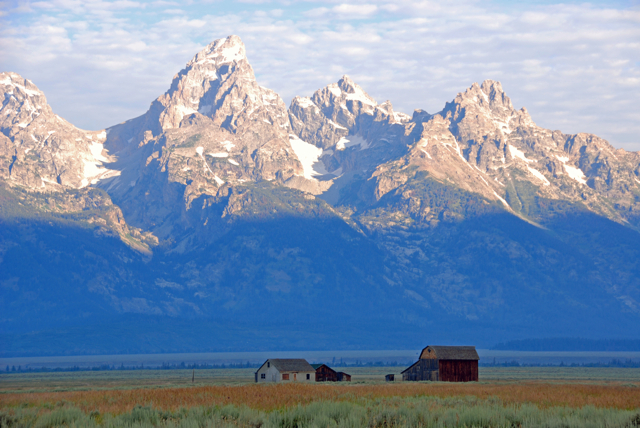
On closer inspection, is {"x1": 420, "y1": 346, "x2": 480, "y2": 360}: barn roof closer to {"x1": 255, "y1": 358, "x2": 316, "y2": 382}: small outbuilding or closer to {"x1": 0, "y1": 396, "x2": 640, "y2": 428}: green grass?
{"x1": 255, "y1": 358, "x2": 316, "y2": 382}: small outbuilding

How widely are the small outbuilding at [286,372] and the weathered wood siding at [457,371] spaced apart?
58.6ft

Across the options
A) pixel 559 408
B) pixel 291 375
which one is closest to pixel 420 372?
pixel 291 375

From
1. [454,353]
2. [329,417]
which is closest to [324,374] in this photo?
[454,353]

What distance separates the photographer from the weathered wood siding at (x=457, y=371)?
105m

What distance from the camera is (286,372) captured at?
348 feet

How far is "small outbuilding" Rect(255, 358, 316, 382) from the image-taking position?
105938mm

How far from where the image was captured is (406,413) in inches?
1449

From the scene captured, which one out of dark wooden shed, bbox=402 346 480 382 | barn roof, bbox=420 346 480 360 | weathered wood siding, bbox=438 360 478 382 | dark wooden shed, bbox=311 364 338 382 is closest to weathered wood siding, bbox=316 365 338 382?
dark wooden shed, bbox=311 364 338 382

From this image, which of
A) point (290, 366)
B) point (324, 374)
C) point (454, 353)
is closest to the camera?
point (454, 353)

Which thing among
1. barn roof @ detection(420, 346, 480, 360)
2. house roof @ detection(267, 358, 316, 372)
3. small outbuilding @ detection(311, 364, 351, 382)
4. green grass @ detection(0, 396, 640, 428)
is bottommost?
green grass @ detection(0, 396, 640, 428)

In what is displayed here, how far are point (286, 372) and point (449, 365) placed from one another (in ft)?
72.5

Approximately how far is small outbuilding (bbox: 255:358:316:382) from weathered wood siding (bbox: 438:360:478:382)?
703 inches

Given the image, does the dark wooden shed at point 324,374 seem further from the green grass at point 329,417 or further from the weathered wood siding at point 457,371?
the green grass at point 329,417

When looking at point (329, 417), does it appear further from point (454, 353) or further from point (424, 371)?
point (424, 371)
